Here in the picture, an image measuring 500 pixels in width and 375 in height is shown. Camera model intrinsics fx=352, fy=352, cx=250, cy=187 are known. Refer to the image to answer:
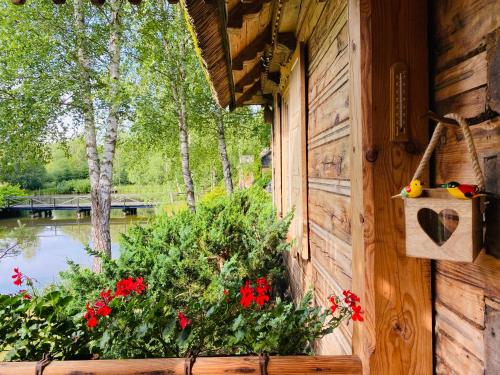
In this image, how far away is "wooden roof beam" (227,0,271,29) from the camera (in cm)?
187

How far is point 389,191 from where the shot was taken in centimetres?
117

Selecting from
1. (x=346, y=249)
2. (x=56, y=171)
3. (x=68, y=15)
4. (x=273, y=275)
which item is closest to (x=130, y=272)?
(x=273, y=275)

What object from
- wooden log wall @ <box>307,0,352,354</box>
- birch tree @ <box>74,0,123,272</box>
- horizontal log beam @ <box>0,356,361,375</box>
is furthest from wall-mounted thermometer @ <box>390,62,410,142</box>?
birch tree @ <box>74,0,123,272</box>

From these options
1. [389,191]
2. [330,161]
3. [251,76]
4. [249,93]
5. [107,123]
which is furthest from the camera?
[107,123]

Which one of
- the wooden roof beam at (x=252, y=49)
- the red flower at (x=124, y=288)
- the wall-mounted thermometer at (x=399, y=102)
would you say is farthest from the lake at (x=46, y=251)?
the wall-mounted thermometer at (x=399, y=102)

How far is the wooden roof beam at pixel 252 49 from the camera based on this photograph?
3.03 metres

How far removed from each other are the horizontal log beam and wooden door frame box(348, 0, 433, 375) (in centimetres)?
11

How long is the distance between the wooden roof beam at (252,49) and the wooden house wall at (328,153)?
31 centimetres

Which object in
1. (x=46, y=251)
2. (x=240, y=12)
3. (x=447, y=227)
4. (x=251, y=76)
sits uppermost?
(x=251, y=76)

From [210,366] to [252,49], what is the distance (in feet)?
8.60

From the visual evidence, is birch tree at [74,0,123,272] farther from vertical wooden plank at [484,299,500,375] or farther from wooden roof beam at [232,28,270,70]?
vertical wooden plank at [484,299,500,375]

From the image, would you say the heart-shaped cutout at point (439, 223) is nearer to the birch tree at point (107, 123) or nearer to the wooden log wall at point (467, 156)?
the wooden log wall at point (467, 156)

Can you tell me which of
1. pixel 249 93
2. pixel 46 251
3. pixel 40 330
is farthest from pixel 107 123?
pixel 46 251

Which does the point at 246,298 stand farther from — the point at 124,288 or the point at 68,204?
the point at 68,204
